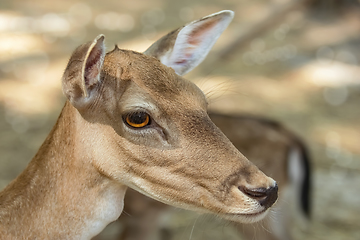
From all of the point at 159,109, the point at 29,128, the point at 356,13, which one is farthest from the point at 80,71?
the point at 356,13

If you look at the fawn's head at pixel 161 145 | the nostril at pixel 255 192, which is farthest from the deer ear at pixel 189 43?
the nostril at pixel 255 192

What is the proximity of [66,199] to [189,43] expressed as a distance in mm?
1040

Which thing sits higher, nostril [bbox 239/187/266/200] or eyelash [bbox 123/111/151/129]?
eyelash [bbox 123/111/151/129]

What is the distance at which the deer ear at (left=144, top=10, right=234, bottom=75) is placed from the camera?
2.48m

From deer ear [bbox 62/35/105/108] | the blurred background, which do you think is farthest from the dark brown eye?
the blurred background

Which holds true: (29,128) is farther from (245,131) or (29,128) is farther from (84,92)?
(84,92)

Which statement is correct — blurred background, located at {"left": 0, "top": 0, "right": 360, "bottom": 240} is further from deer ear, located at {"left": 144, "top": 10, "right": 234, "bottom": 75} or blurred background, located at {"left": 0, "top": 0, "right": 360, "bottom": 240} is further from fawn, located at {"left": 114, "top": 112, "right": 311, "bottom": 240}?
deer ear, located at {"left": 144, "top": 10, "right": 234, "bottom": 75}

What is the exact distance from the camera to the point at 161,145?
6.70 feet

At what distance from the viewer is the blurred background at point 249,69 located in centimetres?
538

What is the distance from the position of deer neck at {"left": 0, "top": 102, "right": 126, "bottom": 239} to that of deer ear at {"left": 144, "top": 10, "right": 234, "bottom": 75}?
597 mm

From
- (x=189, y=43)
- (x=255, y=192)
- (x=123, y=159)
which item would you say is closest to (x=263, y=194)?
(x=255, y=192)

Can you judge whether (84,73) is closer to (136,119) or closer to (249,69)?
(136,119)

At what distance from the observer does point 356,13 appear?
28.7 feet

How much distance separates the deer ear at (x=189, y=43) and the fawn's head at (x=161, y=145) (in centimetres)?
38
